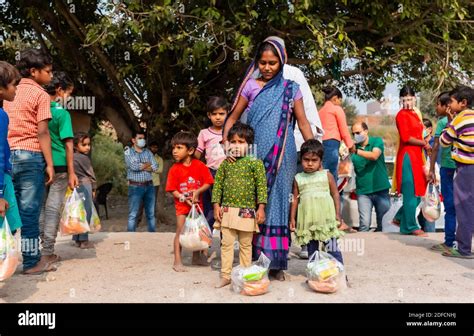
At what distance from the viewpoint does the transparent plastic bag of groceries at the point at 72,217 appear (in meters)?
4.80

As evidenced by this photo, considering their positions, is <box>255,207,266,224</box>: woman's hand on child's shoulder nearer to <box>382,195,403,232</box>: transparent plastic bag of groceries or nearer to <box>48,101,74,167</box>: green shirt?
<box>48,101,74,167</box>: green shirt

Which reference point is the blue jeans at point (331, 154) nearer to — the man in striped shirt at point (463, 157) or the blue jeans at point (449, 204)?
the blue jeans at point (449, 204)

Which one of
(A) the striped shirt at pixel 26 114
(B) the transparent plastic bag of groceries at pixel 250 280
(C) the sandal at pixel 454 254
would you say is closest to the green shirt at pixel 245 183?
(B) the transparent plastic bag of groceries at pixel 250 280

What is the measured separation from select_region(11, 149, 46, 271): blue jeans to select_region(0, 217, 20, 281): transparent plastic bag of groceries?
715mm

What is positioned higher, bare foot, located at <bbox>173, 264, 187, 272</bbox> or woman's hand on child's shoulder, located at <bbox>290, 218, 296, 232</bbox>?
woman's hand on child's shoulder, located at <bbox>290, 218, 296, 232</bbox>

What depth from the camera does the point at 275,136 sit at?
159 inches

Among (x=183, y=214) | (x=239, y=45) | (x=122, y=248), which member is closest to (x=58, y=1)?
(x=239, y=45)

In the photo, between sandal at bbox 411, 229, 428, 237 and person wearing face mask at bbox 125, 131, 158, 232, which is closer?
sandal at bbox 411, 229, 428, 237

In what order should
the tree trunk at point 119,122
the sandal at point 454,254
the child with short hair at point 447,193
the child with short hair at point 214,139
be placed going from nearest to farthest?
the child with short hair at point 214,139, the sandal at point 454,254, the child with short hair at point 447,193, the tree trunk at point 119,122

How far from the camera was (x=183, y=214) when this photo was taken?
15.1 ft

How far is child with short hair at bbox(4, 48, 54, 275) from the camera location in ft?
13.7

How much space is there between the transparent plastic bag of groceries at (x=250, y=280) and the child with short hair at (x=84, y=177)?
2.32 metres

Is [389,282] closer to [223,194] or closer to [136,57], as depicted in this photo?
[223,194]
